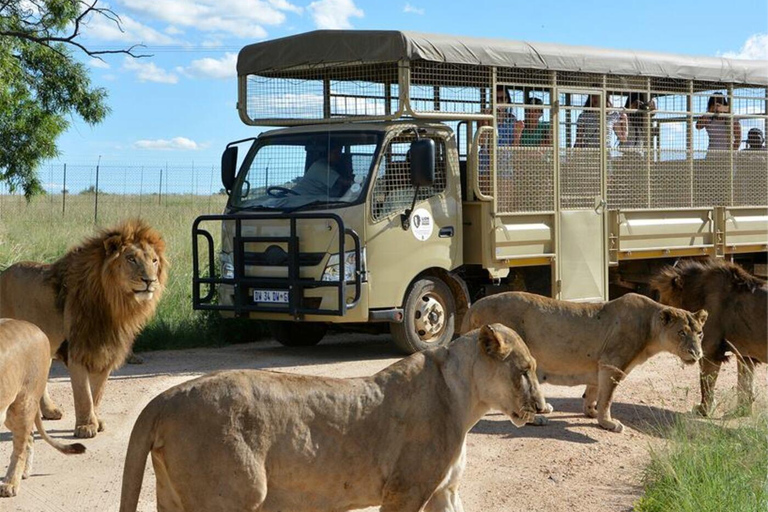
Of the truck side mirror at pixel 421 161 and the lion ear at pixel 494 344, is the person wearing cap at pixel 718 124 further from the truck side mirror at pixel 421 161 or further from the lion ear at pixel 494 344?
the lion ear at pixel 494 344

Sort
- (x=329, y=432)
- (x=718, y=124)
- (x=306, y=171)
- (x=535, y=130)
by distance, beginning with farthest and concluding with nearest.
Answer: (x=718, y=124)
(x=535, y=130)
(x=306, y=171)
(x=329, y=432)

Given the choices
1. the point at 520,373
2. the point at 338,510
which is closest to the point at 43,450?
the point at 338,510

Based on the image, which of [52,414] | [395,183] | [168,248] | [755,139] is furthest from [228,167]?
[755,139]

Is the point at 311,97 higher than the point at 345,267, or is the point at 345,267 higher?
the point at 311,97

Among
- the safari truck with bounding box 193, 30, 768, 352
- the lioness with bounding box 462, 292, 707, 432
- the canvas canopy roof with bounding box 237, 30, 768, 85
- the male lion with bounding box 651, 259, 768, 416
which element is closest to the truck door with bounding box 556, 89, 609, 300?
the safari truck with bounding box 193, 30, 768, 352

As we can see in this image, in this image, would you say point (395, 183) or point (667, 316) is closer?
point (667, 316)

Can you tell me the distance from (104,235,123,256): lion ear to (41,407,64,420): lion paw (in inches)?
54.2

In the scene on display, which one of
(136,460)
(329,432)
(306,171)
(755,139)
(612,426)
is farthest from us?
(755,139)

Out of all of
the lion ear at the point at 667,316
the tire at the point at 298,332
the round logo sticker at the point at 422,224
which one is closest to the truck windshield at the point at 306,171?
the round logo sticker at the point at 422,224

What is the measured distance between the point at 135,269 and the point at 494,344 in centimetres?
426

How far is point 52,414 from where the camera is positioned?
8.81 metres

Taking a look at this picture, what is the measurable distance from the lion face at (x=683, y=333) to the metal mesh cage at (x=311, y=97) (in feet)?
16.3

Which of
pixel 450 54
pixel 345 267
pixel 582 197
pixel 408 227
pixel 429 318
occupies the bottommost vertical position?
pixel 429 318

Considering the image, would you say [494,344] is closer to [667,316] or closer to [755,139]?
[667,316]
